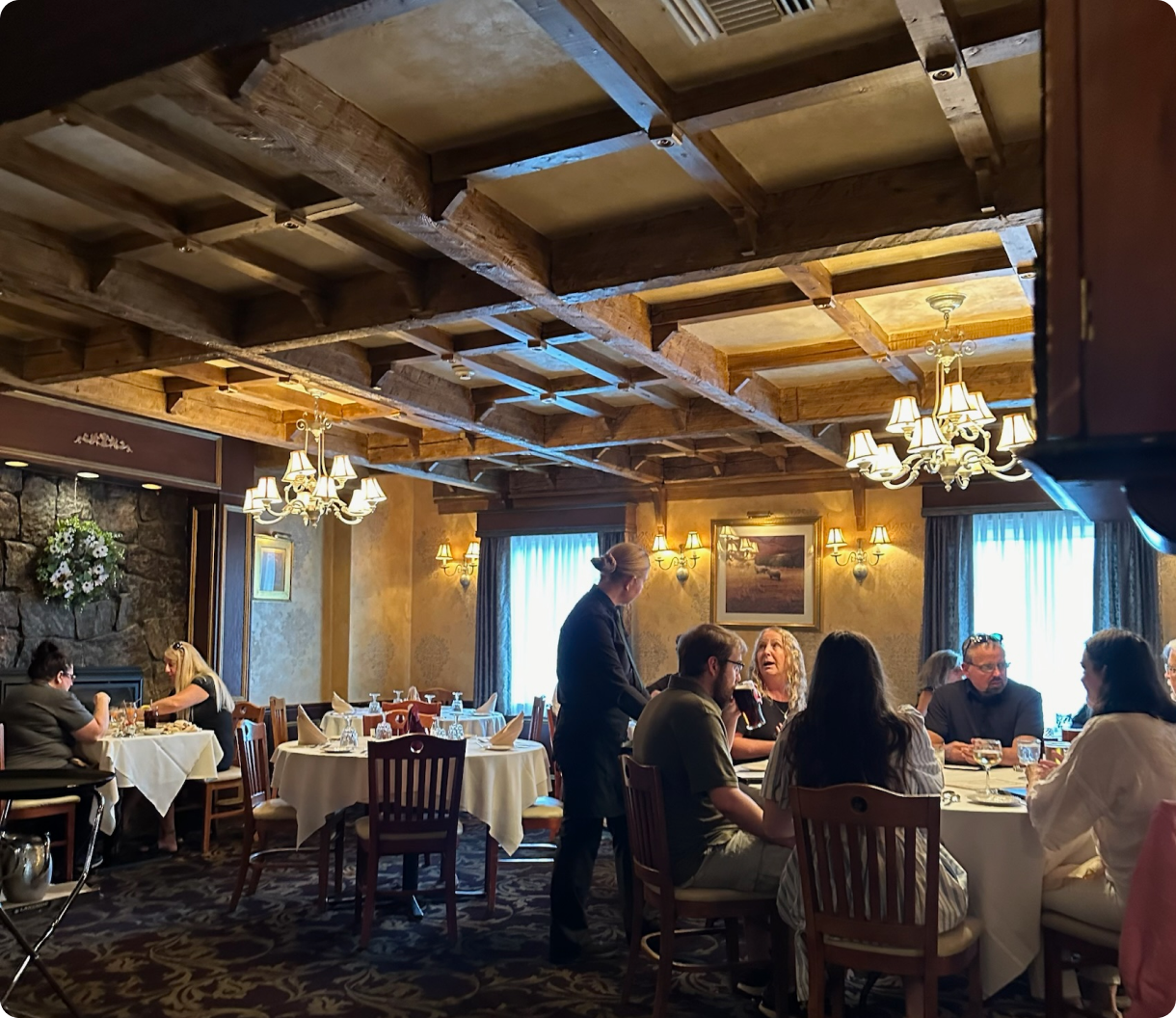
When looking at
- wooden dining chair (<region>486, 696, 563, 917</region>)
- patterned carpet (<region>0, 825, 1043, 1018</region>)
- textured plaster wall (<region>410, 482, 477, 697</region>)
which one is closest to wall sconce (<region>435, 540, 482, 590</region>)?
textured plaster wall (<region>410, 482, 477, 697</region>)

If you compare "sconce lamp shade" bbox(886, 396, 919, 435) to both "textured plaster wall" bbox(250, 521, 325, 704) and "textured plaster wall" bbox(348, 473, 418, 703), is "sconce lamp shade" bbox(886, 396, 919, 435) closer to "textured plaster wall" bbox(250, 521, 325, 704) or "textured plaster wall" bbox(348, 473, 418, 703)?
"textured plaster wall" bbox(250, 521, 325, 704)

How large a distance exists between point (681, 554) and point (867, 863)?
299 inches

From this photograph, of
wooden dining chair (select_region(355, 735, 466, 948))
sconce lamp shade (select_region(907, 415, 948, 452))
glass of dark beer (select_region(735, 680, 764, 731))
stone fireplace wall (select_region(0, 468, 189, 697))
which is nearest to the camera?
glass of dark beer (select_region(735, 680, 764, 731))

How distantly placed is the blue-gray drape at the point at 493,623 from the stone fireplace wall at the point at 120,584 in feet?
11.0

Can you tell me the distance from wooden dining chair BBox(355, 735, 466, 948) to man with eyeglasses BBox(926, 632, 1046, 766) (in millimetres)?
2481

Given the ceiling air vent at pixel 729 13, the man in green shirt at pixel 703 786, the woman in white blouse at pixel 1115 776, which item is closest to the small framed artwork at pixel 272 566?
the man in green shirt at pixel 703 786

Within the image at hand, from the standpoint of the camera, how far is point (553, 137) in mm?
3604

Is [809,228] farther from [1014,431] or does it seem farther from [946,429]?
[1014,431]

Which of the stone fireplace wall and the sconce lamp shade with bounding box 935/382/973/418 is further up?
the sconce lamp shade with bounding box 935/382/973/418

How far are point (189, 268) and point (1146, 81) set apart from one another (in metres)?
5.11

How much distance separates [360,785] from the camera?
5172mm

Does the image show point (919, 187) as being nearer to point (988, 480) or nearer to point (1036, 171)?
point (1036, 171)

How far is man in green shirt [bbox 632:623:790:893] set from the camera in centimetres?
361

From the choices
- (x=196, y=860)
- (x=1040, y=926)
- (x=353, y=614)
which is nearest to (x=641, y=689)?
(x=1040, y=926)
